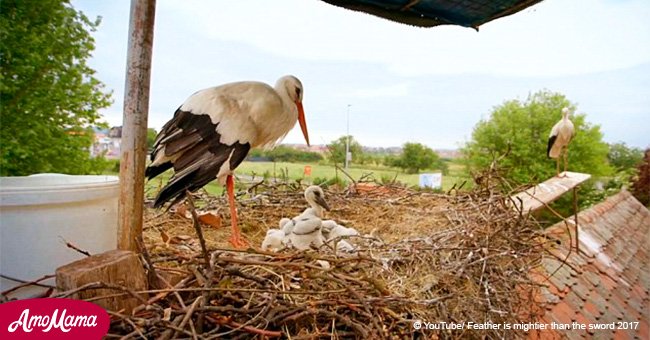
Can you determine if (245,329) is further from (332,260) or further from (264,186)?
(264,186)

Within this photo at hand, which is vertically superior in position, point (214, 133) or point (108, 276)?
point (214, 133)

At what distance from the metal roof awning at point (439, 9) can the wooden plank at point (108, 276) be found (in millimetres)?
768

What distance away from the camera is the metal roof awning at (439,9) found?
92cm

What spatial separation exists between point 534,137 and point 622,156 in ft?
11.0

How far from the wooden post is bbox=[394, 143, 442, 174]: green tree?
5.94 m

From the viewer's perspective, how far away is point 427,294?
2.62ft

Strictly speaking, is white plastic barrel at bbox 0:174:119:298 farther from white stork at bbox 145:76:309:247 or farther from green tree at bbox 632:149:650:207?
green tree at bbox 632:149:650:207

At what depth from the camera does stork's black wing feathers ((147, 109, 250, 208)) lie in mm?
922

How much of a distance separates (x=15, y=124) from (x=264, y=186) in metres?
1.28

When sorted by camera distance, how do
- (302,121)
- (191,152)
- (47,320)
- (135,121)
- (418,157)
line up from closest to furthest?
(47,320) → (135,121) → (191,152) → (302,121) → (418,157)

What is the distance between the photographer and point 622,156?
1077 centimetres

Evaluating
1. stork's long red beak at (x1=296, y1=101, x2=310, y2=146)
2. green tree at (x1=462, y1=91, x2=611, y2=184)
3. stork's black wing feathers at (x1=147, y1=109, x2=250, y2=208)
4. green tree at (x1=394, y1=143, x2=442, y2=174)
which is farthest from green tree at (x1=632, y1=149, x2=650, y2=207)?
stork's black wing feathers at (x1=147, y1=109, x2=250, y2=208)

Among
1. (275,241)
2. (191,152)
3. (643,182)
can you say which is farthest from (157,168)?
(643,182)

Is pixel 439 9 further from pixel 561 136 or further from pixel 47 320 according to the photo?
pixel 561 136
